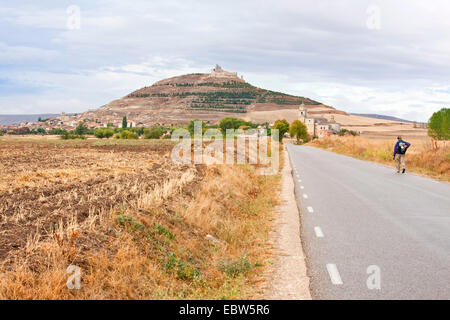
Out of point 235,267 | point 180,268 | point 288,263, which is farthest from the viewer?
point 288,263

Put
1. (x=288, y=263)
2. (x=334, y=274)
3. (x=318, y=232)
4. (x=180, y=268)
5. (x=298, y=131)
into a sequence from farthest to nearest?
(x=298, y=131) → (x=318, y=232) → (x=288, y=263) → (x=180, y=268) → (x=334, y=274)

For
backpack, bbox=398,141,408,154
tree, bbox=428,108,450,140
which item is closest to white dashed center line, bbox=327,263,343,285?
backpack, bbox=398,141,408,154

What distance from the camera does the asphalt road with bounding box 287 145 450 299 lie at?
5.89 m

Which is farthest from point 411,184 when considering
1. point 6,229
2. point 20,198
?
point 6,229

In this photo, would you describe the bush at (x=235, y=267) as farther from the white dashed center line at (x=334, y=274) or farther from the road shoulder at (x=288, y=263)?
the white dashed center line at (x=334, y=274)

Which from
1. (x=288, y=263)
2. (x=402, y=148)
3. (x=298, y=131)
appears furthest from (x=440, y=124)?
(x=288, y=263)

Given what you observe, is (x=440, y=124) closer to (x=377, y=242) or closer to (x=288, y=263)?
(x=377, y=242)

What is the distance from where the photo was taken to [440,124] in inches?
5074

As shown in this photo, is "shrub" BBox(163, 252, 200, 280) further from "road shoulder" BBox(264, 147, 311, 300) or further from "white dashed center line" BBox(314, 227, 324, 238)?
"white dashed center line" BBox(314, 227, 324, 238)

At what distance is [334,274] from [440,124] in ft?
449

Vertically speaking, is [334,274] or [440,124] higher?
[440,124]

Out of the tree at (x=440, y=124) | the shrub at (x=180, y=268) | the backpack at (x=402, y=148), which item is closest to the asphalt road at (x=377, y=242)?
the shrub at (x=180, y=268)
